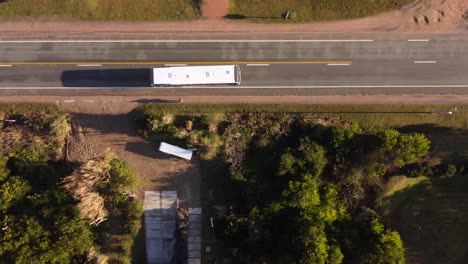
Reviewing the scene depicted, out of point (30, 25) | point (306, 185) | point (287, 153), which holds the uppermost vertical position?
point (30, 25)

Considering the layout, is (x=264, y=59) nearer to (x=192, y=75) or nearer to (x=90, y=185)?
(x=192, y=75)

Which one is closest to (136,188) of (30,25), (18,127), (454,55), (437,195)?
(18,127)

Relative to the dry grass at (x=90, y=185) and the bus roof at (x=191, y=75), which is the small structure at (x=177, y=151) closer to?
the dry grass at (x=90, y=185)

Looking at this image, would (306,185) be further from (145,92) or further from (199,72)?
(145,92)

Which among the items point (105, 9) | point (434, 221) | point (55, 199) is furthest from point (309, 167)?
point (105, 9)

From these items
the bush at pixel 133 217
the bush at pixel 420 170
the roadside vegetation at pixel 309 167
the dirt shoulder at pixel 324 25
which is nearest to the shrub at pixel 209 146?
the roadside vegetation at pixel 309 167
